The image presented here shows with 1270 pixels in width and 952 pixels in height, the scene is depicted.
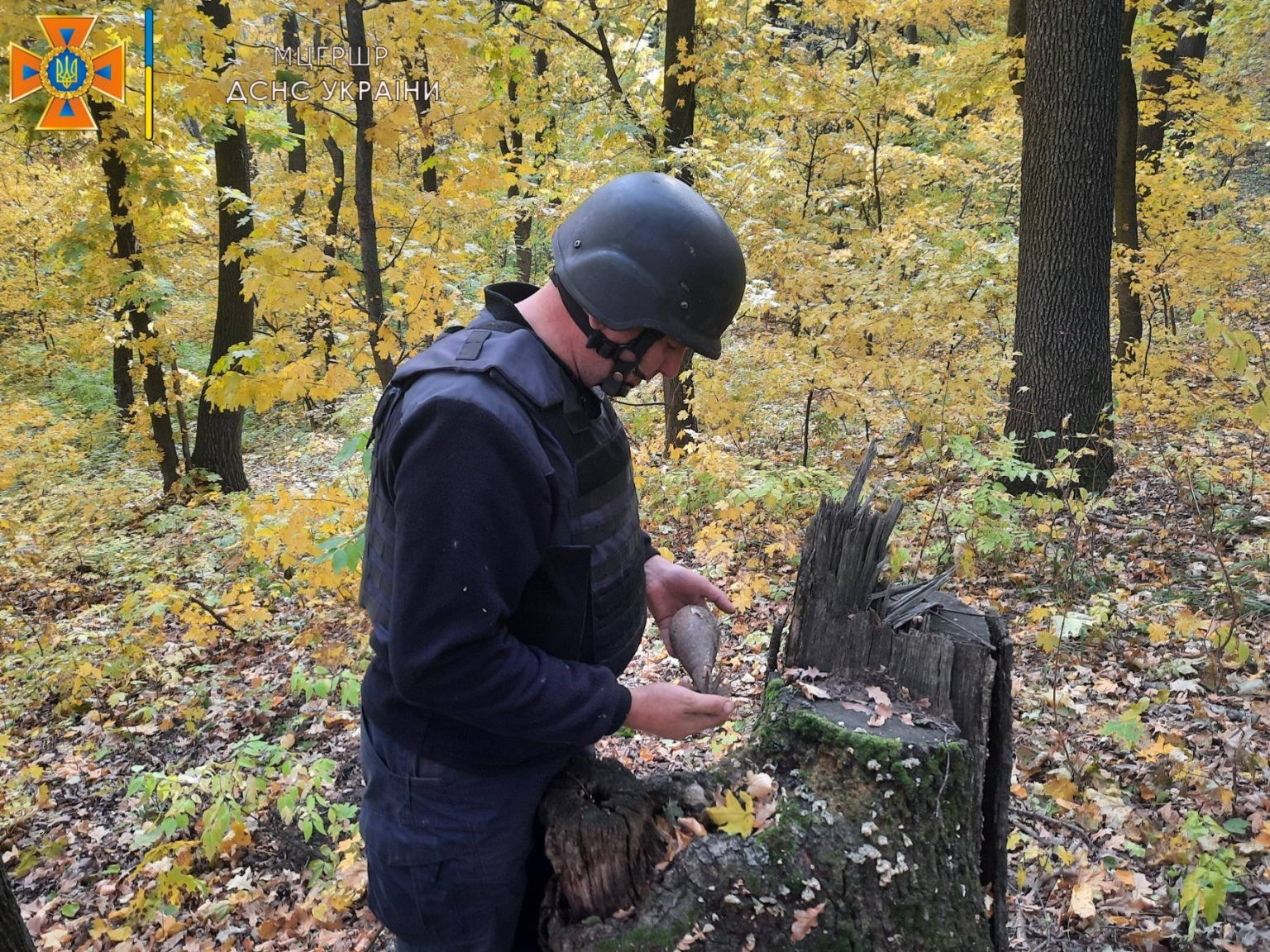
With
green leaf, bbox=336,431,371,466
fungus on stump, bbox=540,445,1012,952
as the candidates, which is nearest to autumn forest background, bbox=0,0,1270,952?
green leaf, bbox=336,431,371,466

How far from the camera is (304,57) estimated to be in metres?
4.51

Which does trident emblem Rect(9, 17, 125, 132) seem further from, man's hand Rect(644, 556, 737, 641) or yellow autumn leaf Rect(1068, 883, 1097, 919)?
yellow autumn leaf Rect(1068, 883, 1097, 919)

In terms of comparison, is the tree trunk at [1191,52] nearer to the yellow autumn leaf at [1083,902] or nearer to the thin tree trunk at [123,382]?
the yellow autumn leaf at [1083,902]

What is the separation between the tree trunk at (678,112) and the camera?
8227 mm

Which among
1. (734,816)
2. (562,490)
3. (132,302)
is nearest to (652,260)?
(562,490)

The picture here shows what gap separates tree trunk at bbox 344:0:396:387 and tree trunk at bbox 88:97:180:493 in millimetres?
5483

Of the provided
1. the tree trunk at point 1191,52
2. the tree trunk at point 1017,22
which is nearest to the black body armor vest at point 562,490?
the tree trunk at point 1017,22

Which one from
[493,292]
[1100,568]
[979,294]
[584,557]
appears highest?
[979,294]

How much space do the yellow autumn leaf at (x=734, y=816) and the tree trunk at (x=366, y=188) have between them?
12.7 feet

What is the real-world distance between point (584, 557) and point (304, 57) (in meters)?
4.28

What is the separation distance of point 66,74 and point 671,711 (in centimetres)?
906

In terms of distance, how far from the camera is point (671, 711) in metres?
1.74

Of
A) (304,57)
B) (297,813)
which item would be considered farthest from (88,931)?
(304,57)

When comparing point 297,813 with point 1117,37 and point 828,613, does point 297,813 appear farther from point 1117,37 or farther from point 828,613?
point 1117,37
